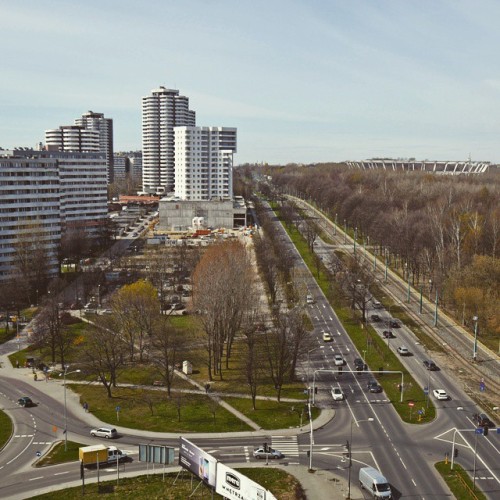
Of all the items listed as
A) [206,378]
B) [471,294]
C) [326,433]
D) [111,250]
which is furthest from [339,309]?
[111,250]

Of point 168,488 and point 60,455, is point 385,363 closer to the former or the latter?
point 168,488

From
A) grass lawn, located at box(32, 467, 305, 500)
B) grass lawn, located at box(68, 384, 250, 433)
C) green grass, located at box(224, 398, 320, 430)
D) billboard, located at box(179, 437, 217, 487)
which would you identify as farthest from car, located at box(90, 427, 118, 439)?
billboard, located at box(179, 437, 217, 487)

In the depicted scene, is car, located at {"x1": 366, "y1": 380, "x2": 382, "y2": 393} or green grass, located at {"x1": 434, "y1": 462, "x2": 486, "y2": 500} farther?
car, located at {"x1": 366, "y1": 380, "x2": 382, "y2": 393}

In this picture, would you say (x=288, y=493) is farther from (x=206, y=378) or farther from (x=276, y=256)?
(x=276, y=256)

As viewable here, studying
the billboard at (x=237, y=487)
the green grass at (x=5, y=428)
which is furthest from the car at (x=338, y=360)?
the green grass at (x=5, y=428)

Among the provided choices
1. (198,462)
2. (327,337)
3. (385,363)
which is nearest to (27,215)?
(327,337)

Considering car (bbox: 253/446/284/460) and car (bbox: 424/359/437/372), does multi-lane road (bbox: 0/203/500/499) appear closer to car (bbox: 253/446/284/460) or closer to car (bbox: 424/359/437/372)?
car (bbox: 253/446/284/460)

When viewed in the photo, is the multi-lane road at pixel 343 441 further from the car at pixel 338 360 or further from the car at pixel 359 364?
the car at pixel 338 360
